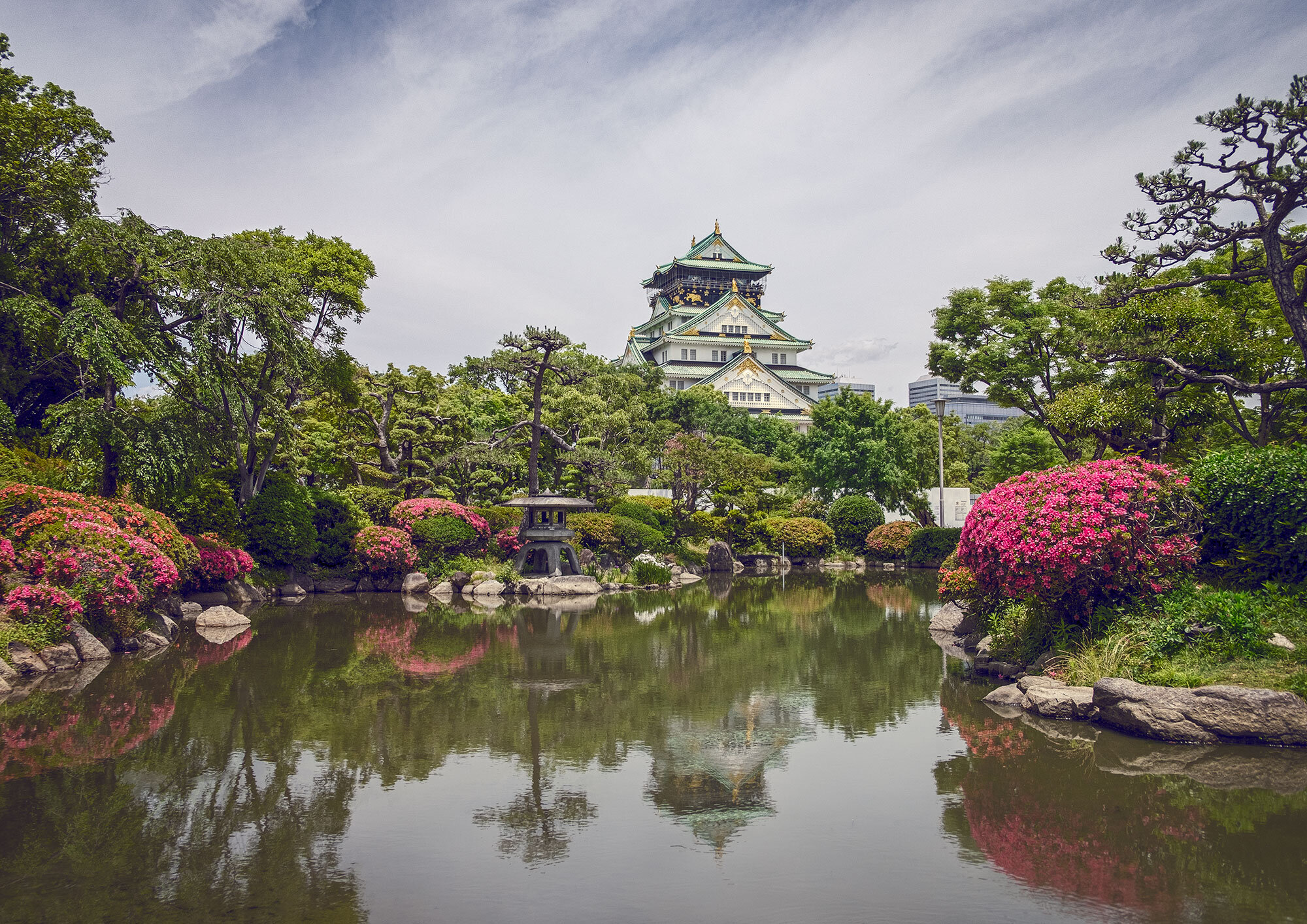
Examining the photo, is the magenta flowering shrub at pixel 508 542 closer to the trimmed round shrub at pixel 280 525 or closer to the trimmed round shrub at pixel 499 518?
the trimmed round shrub at pixel 499 518

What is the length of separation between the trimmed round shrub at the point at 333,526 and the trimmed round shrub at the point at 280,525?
1.97 feet

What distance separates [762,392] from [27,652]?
48.9m

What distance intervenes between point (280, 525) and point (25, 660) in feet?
33.1

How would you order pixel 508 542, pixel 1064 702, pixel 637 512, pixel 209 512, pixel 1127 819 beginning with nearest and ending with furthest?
pixel 1127 819 → pixel 1064 702 → pixel 209 512 → pixel 508 542 → pixel 637 512

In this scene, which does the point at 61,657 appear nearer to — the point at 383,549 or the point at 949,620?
the point at 383,549

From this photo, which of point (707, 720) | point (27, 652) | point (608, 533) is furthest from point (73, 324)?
point (608, 533)

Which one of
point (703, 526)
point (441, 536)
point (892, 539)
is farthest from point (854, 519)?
point (441, 536)

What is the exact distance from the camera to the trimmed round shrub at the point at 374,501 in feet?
82.3

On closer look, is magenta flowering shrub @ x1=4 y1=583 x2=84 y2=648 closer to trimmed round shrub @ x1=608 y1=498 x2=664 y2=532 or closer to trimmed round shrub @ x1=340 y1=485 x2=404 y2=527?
trimmed round shrub @ x1=340 y1=485 x2=404 y2=527

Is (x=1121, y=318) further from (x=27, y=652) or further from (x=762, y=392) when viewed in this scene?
(x=762, y=392)

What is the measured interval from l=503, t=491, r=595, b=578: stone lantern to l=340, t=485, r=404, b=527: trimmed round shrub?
3.54 m

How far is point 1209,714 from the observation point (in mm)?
8531

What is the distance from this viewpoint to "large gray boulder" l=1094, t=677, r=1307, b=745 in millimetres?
8312

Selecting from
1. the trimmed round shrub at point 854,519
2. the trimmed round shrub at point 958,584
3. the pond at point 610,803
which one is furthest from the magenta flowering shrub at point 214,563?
the trimmed round shrub at point 854,519
